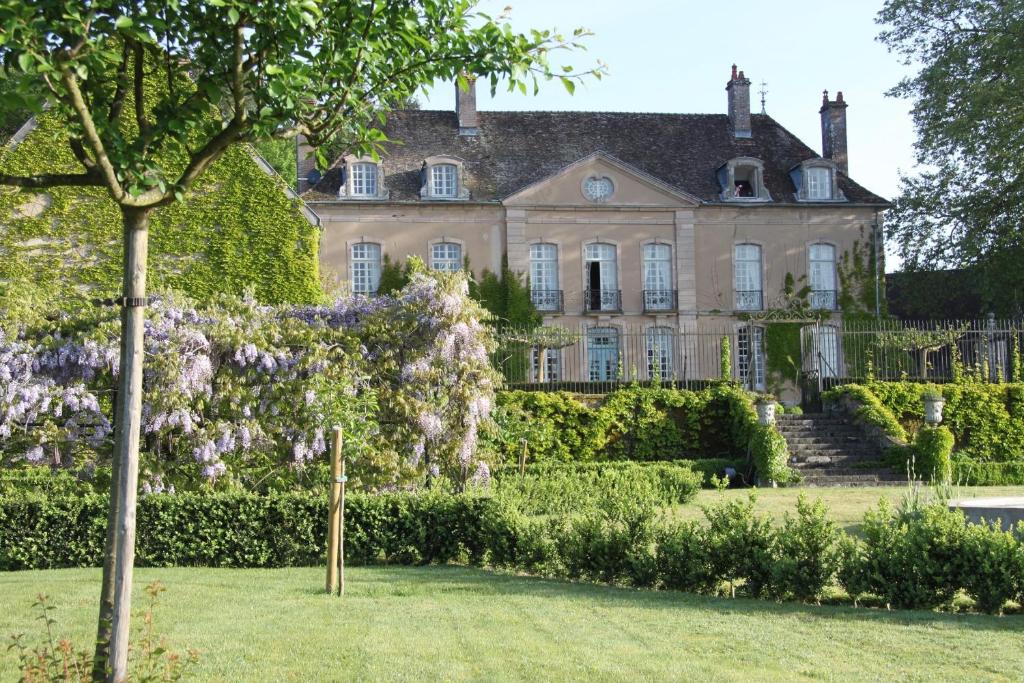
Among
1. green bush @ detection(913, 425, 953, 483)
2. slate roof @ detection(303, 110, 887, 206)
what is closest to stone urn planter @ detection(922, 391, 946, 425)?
green bush @ detection(913, 425, 953, 483)

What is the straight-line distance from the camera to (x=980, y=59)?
90.4ft

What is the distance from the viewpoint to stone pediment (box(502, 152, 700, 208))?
1132 inches

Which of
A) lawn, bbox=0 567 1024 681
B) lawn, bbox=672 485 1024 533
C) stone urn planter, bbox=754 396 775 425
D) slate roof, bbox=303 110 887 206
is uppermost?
slate roof, bbox=303 110 887 206

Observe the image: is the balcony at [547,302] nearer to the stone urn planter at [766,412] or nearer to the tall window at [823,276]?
the tall window at [823,276]

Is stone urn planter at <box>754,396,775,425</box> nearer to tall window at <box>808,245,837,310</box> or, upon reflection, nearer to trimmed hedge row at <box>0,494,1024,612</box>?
trimmed hedge row at <box>0,494,1024,612</box>

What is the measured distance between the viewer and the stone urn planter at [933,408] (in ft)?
59.3

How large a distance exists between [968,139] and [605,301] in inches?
399

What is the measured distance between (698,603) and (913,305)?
25.2 meters

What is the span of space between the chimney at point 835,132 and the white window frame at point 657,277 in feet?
21.3

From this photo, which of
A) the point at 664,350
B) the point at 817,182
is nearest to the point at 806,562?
the point at 664,350

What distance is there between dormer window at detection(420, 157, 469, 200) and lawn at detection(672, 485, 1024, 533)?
1402 cm

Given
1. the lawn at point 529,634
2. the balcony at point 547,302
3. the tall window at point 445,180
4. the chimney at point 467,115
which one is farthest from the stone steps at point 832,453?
the chimney at point 467,115

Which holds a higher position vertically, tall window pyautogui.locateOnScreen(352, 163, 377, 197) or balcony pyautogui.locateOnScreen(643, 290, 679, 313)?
tall window pyautogui.locateOnScreen(352, 163, 377, 197)

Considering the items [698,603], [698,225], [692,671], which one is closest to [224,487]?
[698,603]
